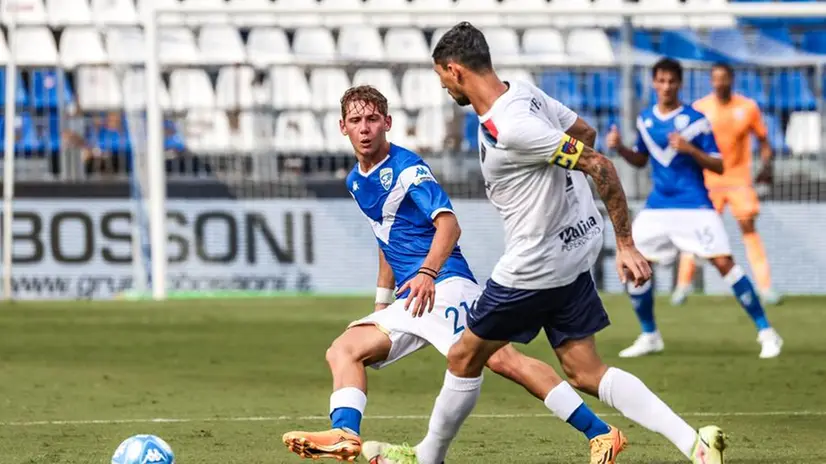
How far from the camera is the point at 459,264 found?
715 cm

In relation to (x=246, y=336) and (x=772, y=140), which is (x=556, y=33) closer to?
(x=772, y=140)

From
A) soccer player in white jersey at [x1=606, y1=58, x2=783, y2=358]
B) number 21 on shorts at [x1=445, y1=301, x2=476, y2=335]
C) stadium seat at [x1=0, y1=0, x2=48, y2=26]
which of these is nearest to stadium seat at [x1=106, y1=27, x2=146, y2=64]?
stadium seat at [x1=0, y1=0, x2=48, y2=26]

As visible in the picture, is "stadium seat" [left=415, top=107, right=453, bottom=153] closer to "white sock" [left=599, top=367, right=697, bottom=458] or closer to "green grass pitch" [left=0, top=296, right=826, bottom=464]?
"green grass pitch" [left=0, top=296, right=826, bottom=464]

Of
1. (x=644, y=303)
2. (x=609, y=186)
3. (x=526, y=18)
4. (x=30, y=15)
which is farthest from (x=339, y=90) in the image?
(x=609, y=186)

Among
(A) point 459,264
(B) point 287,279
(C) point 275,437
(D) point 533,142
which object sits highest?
(D) point 533,142

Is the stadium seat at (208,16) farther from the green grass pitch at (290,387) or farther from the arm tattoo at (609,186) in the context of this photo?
the arm tattoo at (609,186)

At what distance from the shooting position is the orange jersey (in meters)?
16.4

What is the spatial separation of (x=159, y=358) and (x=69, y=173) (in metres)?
7.48

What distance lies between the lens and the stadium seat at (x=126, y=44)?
21797 mm

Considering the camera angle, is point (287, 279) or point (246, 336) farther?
point (287, 279)

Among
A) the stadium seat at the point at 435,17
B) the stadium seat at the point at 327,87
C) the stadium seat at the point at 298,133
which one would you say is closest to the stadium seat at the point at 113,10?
the stadium seat at the point at 327,87

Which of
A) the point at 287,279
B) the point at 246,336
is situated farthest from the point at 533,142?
the point at 287,279

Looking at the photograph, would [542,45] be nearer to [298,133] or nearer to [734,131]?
[298,133]

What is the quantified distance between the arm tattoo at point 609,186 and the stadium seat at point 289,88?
14.6 metres
